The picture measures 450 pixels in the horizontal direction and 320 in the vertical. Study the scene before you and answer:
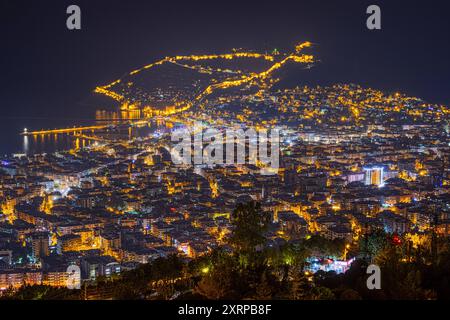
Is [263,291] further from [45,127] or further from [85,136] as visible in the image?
[45,127]

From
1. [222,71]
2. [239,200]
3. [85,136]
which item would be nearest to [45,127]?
[85,136]

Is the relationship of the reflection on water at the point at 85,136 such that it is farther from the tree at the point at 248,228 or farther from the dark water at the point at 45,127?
the tree at the point at 248,228

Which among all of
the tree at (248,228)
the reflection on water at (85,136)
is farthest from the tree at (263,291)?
the reflection on water at (85,136)

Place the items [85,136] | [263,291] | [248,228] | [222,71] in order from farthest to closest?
[222,71]
[85,136]
[248,228]
[263,291]

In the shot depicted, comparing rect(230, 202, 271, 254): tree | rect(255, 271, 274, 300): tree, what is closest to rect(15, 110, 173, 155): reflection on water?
rect(230, 202, 271, 254): tree
